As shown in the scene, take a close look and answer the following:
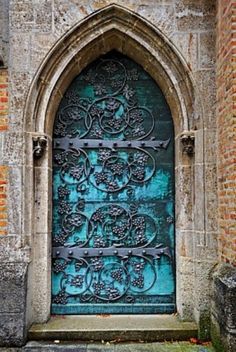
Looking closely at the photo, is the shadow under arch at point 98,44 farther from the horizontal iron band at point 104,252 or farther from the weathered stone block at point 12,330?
the weathered stone block at point 12,330

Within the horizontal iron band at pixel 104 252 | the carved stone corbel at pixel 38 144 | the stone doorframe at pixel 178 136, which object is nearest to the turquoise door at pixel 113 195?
the horizontal iron band at pixel 104 252

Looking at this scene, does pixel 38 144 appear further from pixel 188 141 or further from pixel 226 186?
pixel 226 186

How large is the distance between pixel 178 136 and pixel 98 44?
137 cm

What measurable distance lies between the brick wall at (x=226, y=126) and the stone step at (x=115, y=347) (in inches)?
36.3

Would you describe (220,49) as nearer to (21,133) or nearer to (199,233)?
(199,233)

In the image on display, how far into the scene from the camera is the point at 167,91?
4.24m

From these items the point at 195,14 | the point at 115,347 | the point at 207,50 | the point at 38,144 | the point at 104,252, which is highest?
the point at 195,14

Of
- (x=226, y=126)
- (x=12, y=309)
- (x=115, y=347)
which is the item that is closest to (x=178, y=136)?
(x=226, y=126)

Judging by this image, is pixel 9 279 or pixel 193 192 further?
pixel 193 192

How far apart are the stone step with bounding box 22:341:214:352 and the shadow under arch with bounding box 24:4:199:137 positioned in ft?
7.18

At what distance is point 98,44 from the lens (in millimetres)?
4191

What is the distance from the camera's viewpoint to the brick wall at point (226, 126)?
11.4 feet

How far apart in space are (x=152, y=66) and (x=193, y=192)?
150 cm

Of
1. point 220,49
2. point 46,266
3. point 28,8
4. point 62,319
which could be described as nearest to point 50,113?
point 28,8
